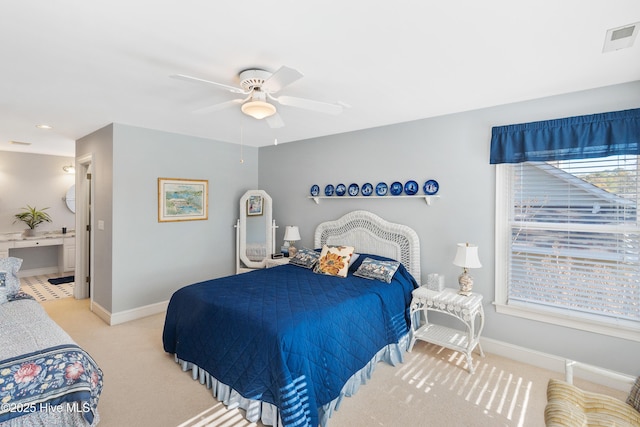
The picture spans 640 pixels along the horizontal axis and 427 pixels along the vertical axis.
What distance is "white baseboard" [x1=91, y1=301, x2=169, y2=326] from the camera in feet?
12.3

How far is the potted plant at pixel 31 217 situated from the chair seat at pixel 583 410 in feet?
25.6

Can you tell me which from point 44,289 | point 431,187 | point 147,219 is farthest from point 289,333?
point 44,289

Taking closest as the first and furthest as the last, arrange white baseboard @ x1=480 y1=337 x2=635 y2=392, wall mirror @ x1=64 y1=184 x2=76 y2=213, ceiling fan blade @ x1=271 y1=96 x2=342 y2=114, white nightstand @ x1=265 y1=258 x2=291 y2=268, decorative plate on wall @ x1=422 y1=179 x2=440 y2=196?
ceiling fan blade @ x1=271 y1=96 x2=342 y2=114 < white baseboard @ x1=480 y1=337 x2=635 y2=392 < decorative plate on wall @ x1=422 y1=179 x2=440 y2=196 < white nightstand @ x1=265 y1=258 x2=291 y2=268 < wall mirror @ x1=64 y1=184 x2=76 y2=213

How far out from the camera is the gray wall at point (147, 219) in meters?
3.77

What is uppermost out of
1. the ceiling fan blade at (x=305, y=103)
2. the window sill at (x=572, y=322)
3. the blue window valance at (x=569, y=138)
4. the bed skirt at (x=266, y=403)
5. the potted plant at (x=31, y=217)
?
the ceiling fan blade at (x=305, y=103)

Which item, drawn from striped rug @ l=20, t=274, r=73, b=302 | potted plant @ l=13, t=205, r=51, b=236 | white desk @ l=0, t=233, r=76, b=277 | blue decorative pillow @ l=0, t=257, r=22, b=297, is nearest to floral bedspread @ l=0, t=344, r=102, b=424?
blue decorative pillow @ l=0, t=257, r=22, b=297

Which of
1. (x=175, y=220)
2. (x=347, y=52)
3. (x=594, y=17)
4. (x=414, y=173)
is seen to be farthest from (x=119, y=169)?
(x=594, y=17)

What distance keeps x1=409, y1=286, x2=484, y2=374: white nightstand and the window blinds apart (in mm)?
497

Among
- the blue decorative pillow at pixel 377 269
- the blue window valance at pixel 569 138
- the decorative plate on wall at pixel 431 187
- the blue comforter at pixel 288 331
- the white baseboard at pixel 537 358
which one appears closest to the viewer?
the blue comforter at pixel 288 331

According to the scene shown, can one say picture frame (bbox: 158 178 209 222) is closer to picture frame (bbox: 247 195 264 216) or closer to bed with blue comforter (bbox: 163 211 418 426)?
picture frame (bbox: 247 195 264 216)

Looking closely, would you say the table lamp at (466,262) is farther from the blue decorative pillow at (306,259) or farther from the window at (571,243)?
the blue decorative pillow at (306,259)

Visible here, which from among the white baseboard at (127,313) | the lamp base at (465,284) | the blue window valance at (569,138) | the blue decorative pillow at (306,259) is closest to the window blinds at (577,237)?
the blue window valance at (569,138)

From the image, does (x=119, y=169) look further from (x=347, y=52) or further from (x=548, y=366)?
(x=548, y=366)

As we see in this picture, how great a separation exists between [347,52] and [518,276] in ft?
8.57
